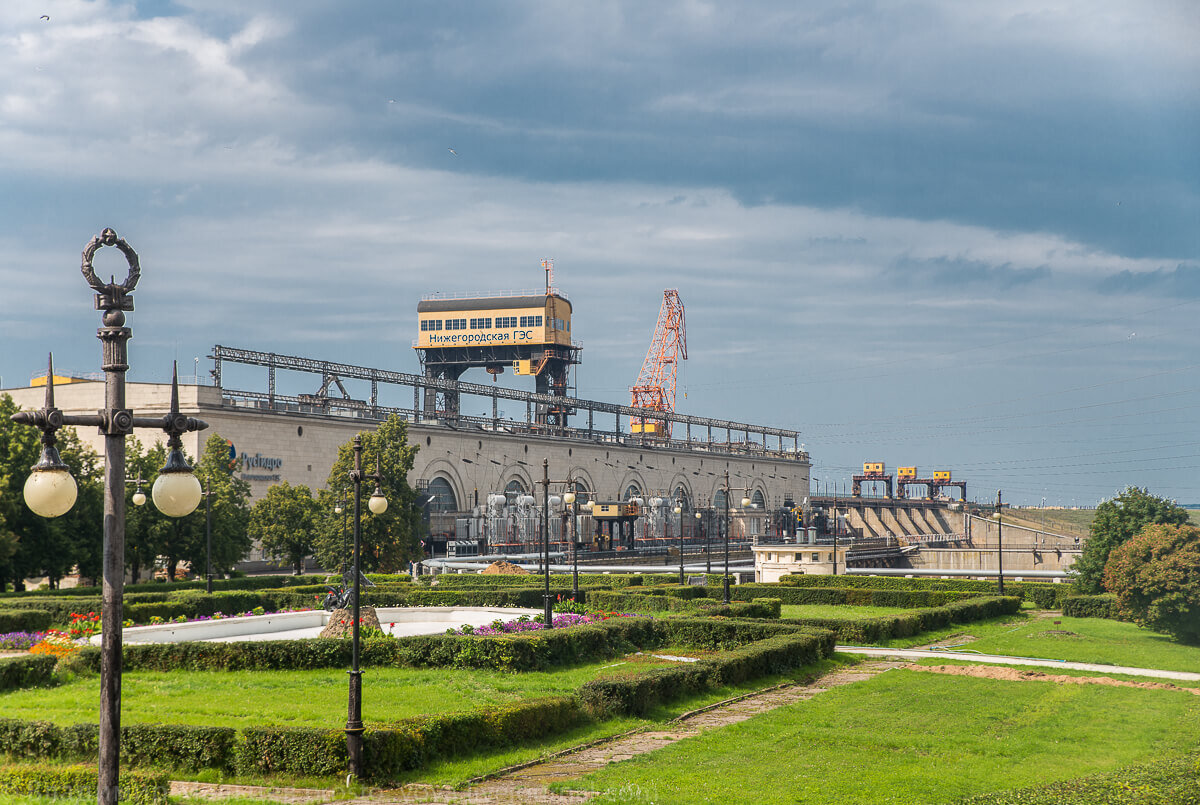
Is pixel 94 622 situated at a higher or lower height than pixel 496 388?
lower

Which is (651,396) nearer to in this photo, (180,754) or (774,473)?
(774,473)

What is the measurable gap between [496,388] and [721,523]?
41408 millimetres

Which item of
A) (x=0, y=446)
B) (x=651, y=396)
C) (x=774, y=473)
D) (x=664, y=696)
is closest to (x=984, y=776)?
(x=664, y=696)

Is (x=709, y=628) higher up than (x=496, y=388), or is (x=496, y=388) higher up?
(x=496, y=388)

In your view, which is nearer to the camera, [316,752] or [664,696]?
[316,752]

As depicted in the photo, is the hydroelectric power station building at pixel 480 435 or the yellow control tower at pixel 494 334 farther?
the yellow control tower at pixel 494 334

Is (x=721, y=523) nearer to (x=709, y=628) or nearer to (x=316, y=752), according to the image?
(x=709, y=628)

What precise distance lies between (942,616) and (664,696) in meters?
18.8

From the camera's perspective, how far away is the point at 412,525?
53.8 metres

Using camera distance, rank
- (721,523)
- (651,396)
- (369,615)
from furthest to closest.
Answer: (651,396) < (721,523) < (369,615)

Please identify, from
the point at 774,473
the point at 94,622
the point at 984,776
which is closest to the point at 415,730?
the point at 984,776

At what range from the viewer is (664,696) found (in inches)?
829

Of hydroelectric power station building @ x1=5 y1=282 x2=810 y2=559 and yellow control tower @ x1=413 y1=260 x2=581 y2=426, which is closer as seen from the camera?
hydroelectric power station building @ x1=5 y1=282 x2=810 y2=559

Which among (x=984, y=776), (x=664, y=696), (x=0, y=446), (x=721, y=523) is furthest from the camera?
(x=721, y=523)
